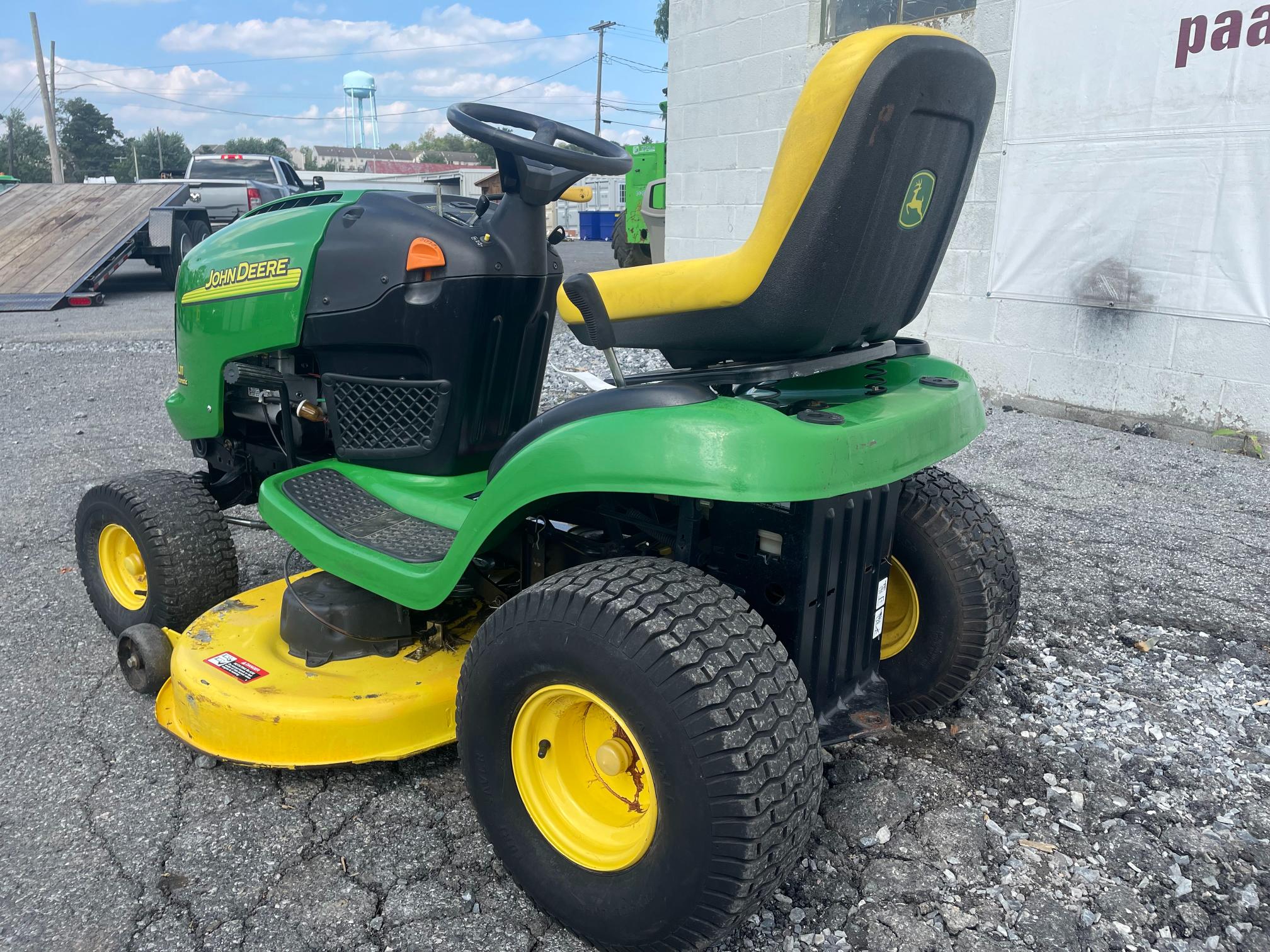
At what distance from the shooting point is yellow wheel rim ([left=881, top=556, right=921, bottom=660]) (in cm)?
248

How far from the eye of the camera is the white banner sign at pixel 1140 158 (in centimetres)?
506

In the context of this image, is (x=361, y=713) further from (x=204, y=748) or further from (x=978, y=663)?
(x=978, y=663)

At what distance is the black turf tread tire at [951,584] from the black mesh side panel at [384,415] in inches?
50.1

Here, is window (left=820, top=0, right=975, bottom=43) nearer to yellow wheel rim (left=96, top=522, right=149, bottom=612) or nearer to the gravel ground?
the gravel ground

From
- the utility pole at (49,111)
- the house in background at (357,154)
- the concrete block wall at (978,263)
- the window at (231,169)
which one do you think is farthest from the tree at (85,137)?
the concrete block wall at (978,263)

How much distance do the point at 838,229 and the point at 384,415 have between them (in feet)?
5.02

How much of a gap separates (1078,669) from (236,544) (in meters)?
3.25

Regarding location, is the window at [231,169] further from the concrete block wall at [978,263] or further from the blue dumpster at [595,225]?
the blue dumpster at [595,225]

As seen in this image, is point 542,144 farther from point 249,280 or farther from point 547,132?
Result: point 249,280

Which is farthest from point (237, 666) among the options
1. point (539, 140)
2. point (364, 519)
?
point (539, 140)

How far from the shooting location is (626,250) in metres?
14.0

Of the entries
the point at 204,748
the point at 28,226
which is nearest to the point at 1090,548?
the point at 204,748

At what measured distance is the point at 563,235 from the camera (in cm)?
302

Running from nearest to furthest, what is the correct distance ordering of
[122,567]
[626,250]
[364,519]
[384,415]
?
[364,519], [384,415], [122,567], [626,250]
